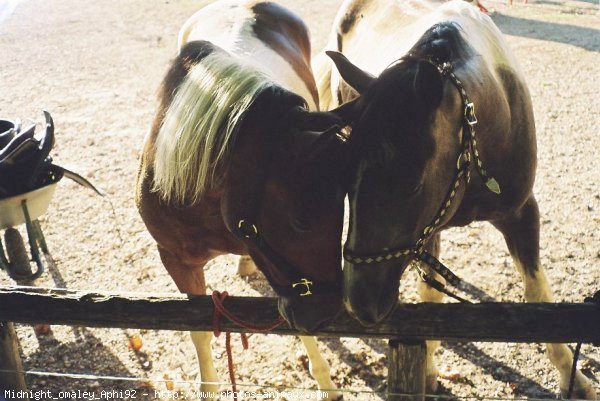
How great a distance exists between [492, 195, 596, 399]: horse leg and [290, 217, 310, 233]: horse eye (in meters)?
1.35

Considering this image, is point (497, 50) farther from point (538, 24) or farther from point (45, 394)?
point (538, 24)

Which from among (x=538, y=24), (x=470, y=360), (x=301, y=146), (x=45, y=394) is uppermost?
(x=301, y=146)

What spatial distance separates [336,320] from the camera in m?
→ 2.10

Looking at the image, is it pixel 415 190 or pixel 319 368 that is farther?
pixel 319 368

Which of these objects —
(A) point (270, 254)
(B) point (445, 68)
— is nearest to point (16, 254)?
(A) point (270, 254)

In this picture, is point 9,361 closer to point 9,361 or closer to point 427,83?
point 9,361

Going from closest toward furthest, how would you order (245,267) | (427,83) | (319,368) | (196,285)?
(427,83), (196,285), (319,368), (245,267)

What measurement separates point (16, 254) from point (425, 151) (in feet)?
9.48

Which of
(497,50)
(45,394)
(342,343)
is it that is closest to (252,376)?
(342,343)

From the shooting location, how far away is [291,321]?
6.70ft

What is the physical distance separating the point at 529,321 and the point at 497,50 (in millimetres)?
1462

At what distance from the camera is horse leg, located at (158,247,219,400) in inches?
109

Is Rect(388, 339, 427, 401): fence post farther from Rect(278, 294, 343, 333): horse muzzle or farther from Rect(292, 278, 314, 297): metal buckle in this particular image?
Rect(292, 278, 314, 297): metal buckle

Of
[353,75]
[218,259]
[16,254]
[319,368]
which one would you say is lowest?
[218,259]
